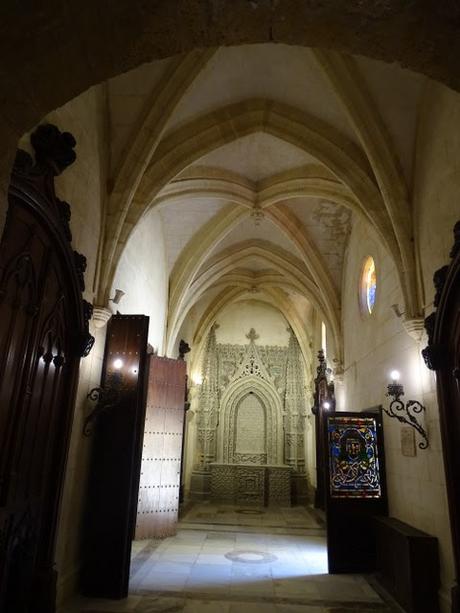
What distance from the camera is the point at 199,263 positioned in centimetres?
962

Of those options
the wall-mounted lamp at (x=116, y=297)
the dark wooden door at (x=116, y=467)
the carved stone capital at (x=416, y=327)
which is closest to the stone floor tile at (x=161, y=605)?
the dark wooden door at (x=116, y=467)

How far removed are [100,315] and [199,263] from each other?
14.9 ft

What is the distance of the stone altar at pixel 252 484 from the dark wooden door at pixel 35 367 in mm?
9733

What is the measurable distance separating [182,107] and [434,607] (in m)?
6.57

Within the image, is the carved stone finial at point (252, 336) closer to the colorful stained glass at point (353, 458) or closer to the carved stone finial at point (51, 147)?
the colorful stained glass at point (353, 458)

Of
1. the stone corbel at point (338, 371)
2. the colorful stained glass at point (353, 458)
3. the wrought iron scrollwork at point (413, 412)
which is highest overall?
the stone corbel at point (338, 371)

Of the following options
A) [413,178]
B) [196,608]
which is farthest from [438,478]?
[413,178]

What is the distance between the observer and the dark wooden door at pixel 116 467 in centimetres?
473

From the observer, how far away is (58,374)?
427 cm

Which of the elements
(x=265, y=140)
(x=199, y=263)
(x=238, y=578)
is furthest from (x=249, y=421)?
(x=265, y=140)

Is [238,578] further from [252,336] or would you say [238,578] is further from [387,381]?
[252,336]

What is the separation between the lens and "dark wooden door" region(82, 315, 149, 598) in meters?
4.73

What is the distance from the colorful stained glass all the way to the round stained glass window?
2079 mm

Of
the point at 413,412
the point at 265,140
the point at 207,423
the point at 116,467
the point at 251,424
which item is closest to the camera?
the point at 116,467
